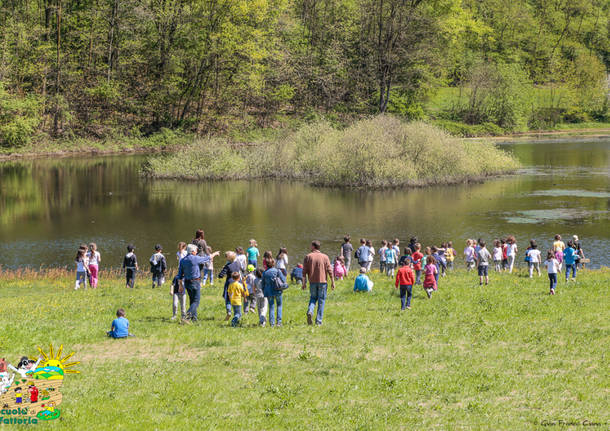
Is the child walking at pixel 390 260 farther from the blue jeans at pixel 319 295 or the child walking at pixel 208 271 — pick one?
the blue jeans at pixel 319 295

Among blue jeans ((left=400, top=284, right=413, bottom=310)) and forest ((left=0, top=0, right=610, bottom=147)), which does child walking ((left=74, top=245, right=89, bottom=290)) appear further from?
forest ((left=0, top=0, right=610, bottom=147))

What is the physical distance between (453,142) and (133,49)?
193 feet

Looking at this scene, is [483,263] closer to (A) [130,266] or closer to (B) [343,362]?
(B) [343,362]

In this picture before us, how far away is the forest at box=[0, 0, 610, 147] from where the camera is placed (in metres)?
92.8

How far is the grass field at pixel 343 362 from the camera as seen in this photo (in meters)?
10.8

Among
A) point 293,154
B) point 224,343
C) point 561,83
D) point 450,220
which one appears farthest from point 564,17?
point 224,343

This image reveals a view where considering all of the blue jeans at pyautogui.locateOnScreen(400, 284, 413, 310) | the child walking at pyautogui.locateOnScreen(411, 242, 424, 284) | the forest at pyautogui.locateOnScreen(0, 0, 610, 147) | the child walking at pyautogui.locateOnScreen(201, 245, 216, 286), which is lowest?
the child walking at pyautogui.locateOnScreen(201, 245, 216, 286)

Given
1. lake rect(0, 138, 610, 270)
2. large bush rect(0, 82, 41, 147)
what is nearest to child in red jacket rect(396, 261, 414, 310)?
lake rect(0, 138, 610, 270)

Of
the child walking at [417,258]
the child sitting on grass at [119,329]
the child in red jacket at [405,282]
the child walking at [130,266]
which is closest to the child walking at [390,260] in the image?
the child walking at [417,258]

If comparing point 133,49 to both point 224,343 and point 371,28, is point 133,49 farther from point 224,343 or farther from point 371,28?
point 224,343

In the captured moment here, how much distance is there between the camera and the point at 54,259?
32844 millimetres

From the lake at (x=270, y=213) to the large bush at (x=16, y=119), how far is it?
15550 mm

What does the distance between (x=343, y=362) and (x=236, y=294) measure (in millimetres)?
4586

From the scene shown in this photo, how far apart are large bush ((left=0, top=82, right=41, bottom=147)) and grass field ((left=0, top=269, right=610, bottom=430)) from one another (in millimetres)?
69299
